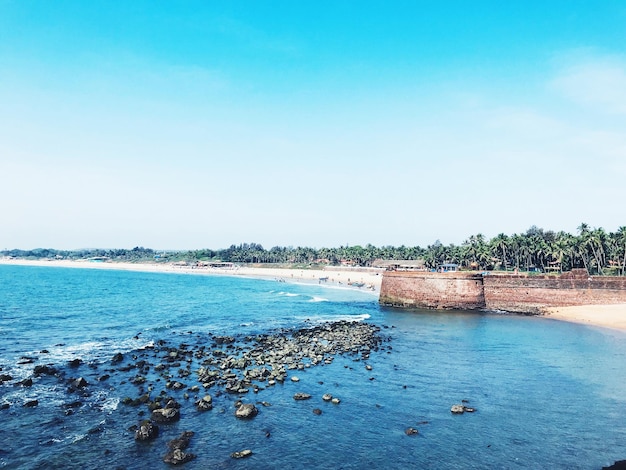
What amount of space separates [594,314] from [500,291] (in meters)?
12.0

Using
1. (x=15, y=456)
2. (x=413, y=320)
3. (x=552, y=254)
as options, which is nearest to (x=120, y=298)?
(x=413, y=320)

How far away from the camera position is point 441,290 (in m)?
62.4

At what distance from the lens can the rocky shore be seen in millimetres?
21638

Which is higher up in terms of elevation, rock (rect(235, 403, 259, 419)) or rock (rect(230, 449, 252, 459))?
rock (rect(235, 403, 259, 419))

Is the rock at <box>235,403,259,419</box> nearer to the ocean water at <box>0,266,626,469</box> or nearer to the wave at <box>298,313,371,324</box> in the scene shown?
the ocean water at <box>0,266,626,469</box>

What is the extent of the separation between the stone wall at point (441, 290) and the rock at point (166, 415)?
48.1 m

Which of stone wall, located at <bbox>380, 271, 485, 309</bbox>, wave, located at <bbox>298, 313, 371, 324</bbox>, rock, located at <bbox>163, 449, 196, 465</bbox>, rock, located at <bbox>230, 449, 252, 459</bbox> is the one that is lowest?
rock, located at <bbox>230, 449, 252, 459</bbox>

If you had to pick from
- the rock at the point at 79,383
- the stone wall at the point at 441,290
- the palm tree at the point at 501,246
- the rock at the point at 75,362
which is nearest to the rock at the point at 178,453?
the rock at the point at 79,383

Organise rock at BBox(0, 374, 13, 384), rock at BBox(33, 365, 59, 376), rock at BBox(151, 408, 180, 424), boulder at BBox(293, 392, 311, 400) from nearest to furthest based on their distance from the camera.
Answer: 1. rock at BBox(151, 408, 180, 424)
2. boulder at BBox(293, 392, 311, 400)
3. rock at BBox(0, 374, 13, 384)
4. rock at BBox(33, 365, 59, 376)

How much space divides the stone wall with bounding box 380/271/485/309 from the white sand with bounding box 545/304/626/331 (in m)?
9.58

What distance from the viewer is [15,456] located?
56.7 feet

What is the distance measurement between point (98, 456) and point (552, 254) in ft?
303

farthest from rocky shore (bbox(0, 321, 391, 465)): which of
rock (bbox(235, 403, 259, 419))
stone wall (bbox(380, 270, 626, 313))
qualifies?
stone wall (bbox(380, 270, 626, 313))

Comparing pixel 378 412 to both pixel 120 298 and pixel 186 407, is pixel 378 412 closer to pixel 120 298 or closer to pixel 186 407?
pixel 186 407
